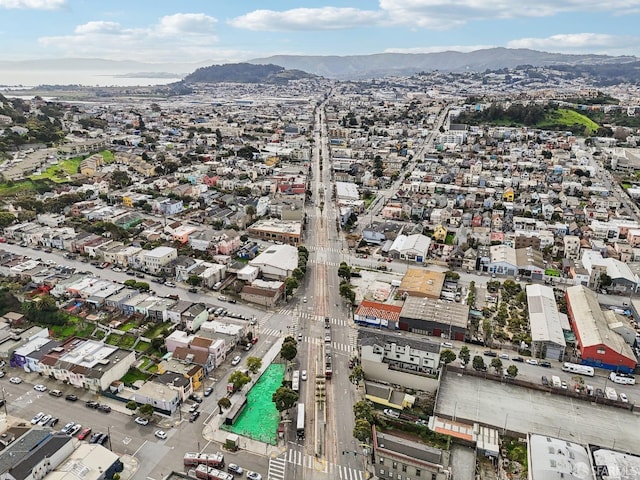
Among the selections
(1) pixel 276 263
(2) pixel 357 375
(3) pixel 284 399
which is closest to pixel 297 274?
(1) pixel 276 263

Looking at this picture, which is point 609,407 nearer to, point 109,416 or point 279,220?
point 109,416

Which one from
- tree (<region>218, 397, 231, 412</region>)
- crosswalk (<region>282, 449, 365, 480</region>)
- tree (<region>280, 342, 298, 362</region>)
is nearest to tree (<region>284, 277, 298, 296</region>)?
tree (<region>280, 342, 298, 362</region>)

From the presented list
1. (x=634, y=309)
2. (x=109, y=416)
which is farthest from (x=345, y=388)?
(x=634, y=309)

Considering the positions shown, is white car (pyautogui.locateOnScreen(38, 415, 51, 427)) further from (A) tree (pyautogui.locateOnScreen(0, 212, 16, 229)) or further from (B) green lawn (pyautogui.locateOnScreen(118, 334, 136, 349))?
(A) tree (pyautogui.locateOnScreen(0, 212, 16, 229))

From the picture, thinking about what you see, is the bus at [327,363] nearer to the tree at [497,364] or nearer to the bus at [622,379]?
the tree at [497,364]


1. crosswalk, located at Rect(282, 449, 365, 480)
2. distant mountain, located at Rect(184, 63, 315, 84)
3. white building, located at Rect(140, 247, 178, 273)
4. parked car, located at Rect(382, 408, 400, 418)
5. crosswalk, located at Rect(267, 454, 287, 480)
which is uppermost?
distant mountain, located at Rect(184, 63, 315, 84)

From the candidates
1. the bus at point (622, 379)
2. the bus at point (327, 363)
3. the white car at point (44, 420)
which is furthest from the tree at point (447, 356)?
the white car at point (44, 420)

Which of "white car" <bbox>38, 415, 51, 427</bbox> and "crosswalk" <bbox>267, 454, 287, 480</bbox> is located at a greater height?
"white car" <bbox>38, 415, 51, 427</bbox>
